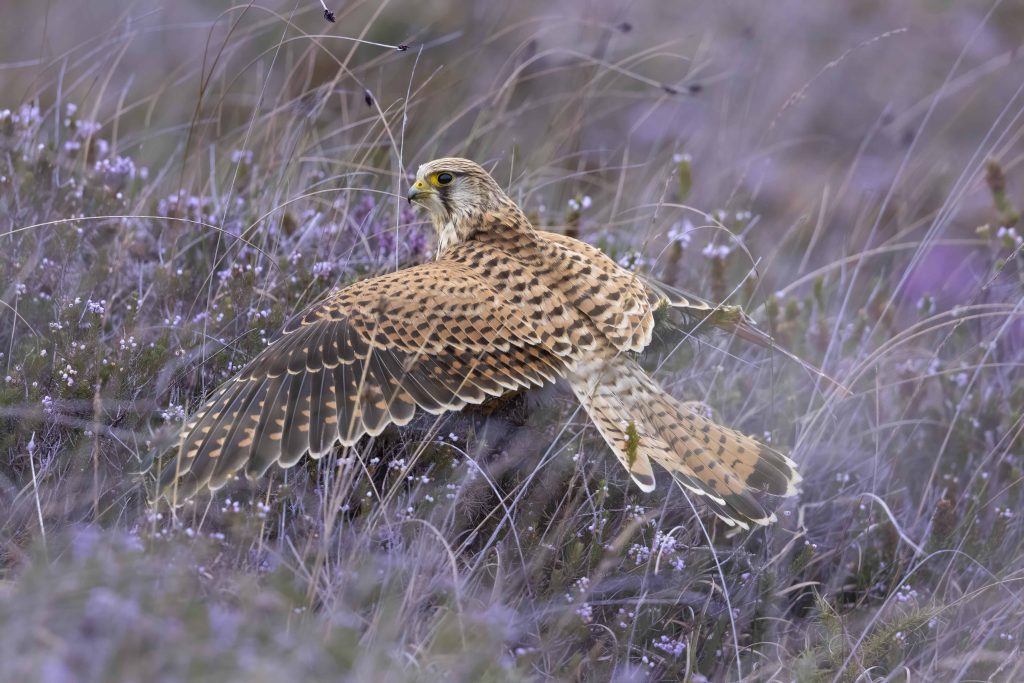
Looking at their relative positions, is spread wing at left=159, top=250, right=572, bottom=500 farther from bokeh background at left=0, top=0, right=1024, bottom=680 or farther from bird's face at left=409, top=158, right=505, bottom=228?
bird's face at left=409, top=158, right=505, bottom=228

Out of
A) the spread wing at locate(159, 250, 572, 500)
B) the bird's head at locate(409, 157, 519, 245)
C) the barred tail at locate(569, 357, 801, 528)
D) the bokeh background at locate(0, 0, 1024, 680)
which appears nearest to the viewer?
the bokeh background at locate(0, 0, 1024, 680)

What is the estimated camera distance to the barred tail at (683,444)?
3.49 meters

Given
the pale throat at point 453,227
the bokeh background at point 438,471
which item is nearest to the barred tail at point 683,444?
the bokeh background at point 438,471

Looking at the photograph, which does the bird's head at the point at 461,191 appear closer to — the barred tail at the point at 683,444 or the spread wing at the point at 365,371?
the spread wing at the point at 365,371

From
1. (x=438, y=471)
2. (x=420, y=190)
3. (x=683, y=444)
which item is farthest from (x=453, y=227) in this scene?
(x=683, y=444)

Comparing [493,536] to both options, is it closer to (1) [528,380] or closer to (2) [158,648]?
(1) [528,380]

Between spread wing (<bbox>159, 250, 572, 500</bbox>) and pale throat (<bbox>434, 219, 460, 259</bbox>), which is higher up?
pale throat (<bbox>434, 219, 460, 259</bbox>)

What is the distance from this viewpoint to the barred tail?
3494 millimetres

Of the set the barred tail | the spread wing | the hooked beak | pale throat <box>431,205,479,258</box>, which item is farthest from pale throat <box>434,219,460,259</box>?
the barred tail

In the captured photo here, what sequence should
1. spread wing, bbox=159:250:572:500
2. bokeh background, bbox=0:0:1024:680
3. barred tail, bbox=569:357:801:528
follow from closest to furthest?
bokeh background, bbox=0:0:1024:680, spread wing, bbox=159:250:572:500, barred tail, bbox=569:357:801:528

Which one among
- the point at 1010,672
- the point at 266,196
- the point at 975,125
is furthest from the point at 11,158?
the point at 975,125

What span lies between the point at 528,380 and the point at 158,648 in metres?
1.85

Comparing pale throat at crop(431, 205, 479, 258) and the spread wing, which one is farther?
pale throat at crop(431, 205, 479, 258)

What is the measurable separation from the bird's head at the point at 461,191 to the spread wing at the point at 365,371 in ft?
1.40
